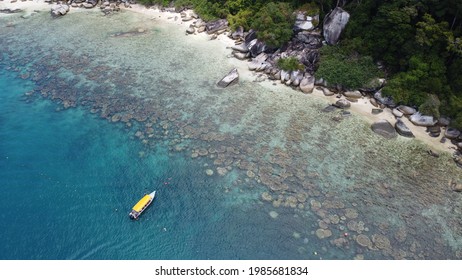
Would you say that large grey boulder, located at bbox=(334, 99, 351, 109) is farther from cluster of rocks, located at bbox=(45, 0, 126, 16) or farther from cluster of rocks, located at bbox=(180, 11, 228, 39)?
cluster of rocks, located at bbox=(45, 0, 126, 16)

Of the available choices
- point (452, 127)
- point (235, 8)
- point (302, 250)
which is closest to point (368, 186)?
point (302, 250)

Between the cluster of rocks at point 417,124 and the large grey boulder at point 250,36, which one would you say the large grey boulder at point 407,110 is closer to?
the cluster of rocks at point 417,124

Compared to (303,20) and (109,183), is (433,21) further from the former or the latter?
(109,183)

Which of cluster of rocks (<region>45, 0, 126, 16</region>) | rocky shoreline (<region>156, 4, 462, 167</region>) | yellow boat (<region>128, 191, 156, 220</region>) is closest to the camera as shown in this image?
yellow boat (<region>128, 191, 156, 220</region>)

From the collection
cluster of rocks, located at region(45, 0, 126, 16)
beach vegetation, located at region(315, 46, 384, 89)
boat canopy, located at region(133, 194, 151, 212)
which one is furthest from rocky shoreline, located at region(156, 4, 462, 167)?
boat canopy, located at region(133, 194, 151, 212)

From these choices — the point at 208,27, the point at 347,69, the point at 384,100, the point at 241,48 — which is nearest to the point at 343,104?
the point at 384,100

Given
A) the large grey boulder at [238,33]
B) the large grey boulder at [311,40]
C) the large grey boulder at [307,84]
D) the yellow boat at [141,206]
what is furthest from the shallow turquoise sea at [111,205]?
the large grey boulder at [311,40]

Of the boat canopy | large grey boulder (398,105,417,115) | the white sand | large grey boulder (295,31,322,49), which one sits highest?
large grey boulder (295,31,322,49)
